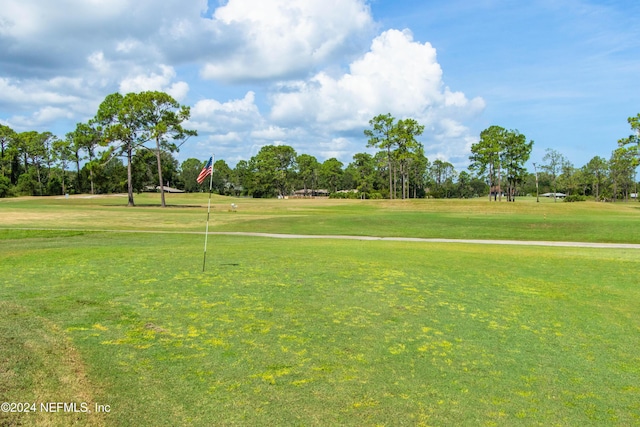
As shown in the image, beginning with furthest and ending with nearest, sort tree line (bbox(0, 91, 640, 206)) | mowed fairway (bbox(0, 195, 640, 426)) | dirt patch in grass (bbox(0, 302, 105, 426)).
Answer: tree line (bbox(0, 91, 640, 206))
mowed fairway (bbox(0, 195, 640, 426))
dirt patch in grass (bbox(0, 302, 105, 426))

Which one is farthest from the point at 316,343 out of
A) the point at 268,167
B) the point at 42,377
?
the point at 268,167

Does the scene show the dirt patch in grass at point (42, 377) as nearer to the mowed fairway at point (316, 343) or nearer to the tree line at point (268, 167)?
the mowed fairway at point (316, 343)

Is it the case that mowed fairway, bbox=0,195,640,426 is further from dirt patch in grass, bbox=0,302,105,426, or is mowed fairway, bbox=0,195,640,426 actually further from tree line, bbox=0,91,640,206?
tree line, bbox=0,91,640,206

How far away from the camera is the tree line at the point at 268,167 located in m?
55.1

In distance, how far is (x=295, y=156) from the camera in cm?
14262

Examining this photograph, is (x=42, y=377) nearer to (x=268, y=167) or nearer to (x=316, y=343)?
(x=316, y=343)

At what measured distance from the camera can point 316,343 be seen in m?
6.91

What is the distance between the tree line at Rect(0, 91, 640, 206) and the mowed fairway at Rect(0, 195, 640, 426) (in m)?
45.2

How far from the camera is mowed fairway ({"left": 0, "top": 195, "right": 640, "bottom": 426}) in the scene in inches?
199

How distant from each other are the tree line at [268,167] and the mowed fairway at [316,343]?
148 ft

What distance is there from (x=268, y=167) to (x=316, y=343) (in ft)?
421

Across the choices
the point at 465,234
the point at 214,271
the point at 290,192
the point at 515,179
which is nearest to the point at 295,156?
the point at 290,192

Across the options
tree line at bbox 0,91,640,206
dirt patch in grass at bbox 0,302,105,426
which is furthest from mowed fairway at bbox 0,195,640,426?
tree line at bbox 0,91,640,206

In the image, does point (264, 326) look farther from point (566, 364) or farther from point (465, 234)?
point (465, 234)
